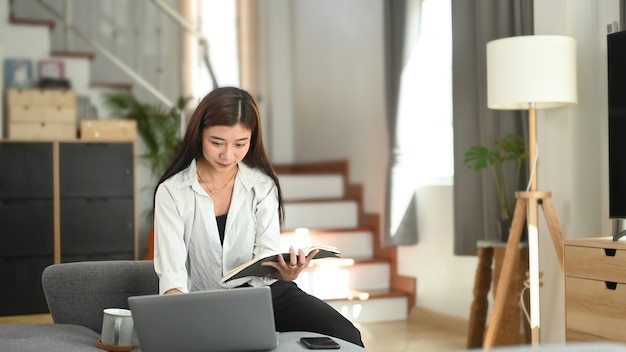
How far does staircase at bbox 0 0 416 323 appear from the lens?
5207mm

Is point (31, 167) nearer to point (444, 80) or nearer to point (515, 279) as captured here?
point (444, 80)

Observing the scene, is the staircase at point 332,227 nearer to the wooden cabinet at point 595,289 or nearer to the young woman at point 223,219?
the wooden cabinet at point 595,289

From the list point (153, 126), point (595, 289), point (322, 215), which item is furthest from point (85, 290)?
point (153, 126)

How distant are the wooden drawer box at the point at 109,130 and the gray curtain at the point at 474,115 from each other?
97.2 inches

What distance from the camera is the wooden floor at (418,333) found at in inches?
173

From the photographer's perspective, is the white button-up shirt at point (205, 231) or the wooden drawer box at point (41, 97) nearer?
the white button-up shirt at point (205, 231)

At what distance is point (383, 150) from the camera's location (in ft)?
19.3

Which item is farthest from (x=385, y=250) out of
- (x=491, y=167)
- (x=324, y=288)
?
(x=491, y=167)

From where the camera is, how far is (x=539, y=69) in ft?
11.5

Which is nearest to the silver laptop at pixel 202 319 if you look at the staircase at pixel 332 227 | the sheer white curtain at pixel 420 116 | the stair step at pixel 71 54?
the staircase at pixel 332 227

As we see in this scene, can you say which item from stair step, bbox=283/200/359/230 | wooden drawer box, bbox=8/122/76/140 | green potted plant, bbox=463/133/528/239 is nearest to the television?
green potted plant, bbox=463/133/528/239

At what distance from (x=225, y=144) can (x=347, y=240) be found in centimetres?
326

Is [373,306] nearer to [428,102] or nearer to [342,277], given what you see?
[342,277]

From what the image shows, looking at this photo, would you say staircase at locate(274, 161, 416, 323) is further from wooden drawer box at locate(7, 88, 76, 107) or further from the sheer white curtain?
wooden drawer box at locate(7, 88, 76, 107)
